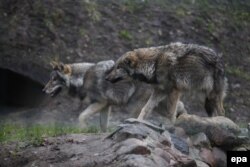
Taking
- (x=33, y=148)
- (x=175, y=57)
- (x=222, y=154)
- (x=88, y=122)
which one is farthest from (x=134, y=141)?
(x=88, y=122)

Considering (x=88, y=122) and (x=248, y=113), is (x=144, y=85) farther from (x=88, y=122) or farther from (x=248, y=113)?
(x=248, y=113)

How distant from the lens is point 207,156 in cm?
882

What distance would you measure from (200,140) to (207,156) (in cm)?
27

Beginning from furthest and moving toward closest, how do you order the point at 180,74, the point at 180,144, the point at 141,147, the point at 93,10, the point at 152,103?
the point at 93,10, the point at 152,103, the point at 180,74, the point at 180,144, the point at 141,147

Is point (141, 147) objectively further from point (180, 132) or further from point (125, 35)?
point (125, 35)

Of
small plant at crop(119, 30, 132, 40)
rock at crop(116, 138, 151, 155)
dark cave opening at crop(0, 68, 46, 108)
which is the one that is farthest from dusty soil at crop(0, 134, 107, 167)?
small plant at crop(119, 30, 132, 40)

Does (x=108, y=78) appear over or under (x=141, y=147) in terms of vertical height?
over

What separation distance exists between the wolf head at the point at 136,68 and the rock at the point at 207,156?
205 centimetres

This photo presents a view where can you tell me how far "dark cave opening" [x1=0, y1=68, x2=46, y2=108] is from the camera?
1401cm

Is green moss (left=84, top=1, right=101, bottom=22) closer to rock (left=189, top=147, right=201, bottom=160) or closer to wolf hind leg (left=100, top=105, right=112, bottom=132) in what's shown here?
wolf hind leg (left=100, top=105, right=112, bottom=132)

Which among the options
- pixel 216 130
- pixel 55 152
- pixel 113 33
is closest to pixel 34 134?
pixel 55 152

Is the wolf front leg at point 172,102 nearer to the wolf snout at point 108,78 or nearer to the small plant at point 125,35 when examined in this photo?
the wolf snout at point 108,78

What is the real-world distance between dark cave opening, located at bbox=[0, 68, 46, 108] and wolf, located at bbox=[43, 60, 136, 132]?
1.82 metres

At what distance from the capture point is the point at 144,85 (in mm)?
11188
